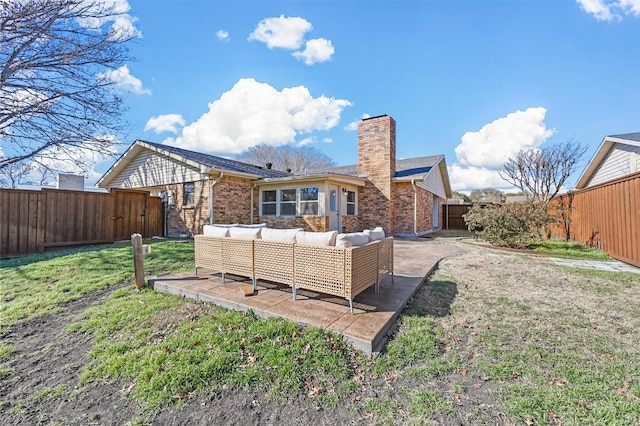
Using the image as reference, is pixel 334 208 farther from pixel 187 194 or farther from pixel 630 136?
pixel 630 136

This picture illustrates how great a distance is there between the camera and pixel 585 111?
1105 cm

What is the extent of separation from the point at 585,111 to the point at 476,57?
6505mm

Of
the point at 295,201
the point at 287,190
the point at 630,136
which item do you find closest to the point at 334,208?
the point at 295,201

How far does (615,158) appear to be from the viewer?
10992 millimetres

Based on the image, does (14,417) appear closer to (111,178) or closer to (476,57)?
(476,57)

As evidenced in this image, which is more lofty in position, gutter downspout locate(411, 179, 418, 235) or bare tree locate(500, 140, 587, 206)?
bare tree locate(500, 140, 587, 206)

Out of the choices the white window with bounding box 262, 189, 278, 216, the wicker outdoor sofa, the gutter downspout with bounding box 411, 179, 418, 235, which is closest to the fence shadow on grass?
the wicker outdoor sofa

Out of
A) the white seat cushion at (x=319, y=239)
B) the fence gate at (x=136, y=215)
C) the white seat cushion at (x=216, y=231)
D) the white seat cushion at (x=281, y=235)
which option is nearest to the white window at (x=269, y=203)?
the fence gate at (x=136, y=215)

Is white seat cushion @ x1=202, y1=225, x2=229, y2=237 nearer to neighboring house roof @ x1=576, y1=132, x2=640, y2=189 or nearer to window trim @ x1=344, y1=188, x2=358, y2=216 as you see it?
window trim @ x1=344, y1=188, x2=358, y2=216

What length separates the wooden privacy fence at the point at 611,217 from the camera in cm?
630

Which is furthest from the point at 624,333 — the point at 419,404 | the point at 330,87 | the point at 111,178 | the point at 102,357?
the point at 111,178

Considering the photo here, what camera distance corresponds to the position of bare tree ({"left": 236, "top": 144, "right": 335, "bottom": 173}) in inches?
1280

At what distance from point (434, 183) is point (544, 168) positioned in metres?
6.93

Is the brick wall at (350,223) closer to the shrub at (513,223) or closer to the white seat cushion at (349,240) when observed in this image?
the shrub at (513,223)
